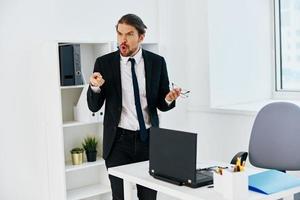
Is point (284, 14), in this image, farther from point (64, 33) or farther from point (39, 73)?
point (39, 73)

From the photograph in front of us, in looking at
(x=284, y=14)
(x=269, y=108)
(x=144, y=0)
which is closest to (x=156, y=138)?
(x=269, y=108)

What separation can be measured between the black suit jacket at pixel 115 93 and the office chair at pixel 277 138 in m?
0.64

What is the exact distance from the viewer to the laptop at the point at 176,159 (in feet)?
6.30

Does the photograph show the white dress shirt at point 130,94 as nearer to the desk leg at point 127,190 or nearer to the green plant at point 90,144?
the desk leg at point 127,190

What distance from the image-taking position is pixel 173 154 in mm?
1998

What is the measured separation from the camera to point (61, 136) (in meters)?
3.06

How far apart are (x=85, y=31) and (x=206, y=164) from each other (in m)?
1.60

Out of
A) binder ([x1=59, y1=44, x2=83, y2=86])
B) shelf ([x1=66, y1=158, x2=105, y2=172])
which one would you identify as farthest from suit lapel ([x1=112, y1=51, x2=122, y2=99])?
shelf ([x1=66, y1=158, x2=105, y2=172])

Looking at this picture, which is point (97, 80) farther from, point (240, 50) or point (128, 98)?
point (240, 50)

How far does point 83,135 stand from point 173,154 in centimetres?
162

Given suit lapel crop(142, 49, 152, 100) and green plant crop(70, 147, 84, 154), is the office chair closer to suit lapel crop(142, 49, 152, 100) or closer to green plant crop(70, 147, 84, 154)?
suit lapel crop(142, 49, 152, 100)

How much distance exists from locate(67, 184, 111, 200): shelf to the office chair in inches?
48.1

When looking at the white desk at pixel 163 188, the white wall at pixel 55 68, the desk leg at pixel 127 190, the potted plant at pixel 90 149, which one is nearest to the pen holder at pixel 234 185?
the white desk at pixel 163 188

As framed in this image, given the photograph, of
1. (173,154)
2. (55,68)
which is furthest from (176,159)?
(55,68)
